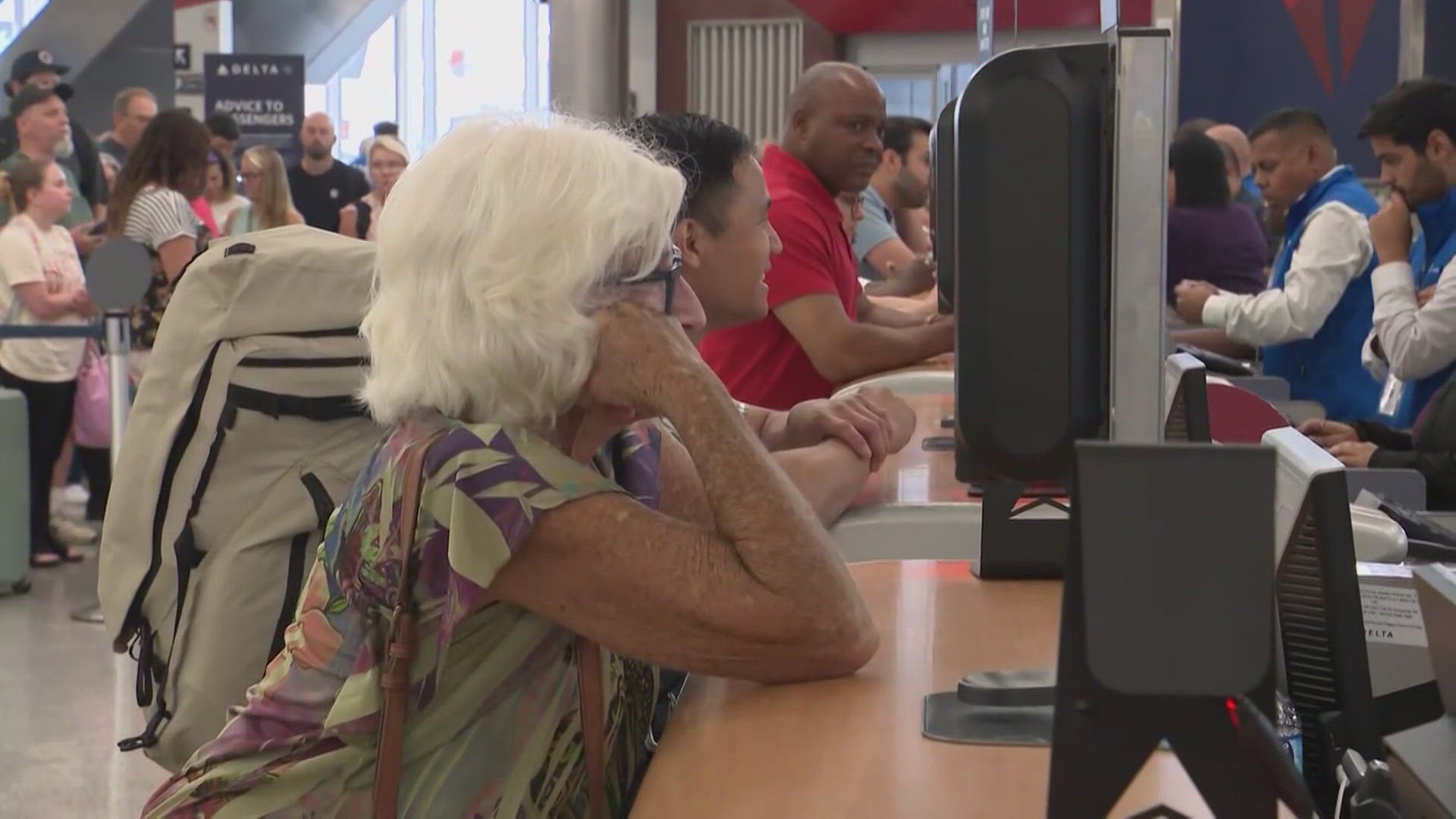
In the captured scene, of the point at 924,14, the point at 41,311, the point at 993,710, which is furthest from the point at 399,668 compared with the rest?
the point at 924,14

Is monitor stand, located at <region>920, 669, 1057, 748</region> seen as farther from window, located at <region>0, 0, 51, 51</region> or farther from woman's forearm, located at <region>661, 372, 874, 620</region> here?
window, located at <region>0, 0, 51, 51</region>

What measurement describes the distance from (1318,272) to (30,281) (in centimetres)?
418

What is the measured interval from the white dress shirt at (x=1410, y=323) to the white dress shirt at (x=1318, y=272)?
1.71ft

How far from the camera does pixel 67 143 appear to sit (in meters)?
6.47

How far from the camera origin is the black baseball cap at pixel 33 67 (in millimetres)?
7102

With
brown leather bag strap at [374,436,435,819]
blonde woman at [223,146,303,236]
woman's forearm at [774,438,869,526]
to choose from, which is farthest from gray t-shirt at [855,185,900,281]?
brown leather bag strap at [374,436,435,819]

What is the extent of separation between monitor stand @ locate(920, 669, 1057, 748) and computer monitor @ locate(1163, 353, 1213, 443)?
0.25 meters

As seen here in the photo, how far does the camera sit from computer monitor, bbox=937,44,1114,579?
133 cm

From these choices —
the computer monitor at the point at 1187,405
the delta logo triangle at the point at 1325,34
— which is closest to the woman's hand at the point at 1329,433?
the computer monitor at the point at 1187,405

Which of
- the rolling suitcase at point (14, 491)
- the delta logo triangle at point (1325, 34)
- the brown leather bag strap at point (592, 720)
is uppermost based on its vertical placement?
the delta logo triangle at point (1325, 34)

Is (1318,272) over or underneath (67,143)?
underneath

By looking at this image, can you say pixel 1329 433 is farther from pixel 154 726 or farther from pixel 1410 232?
pixel 154 726

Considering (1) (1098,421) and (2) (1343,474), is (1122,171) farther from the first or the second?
(2) (1343,474)

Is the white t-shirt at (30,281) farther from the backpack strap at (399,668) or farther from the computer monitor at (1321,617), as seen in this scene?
the computer monitor at (1321,617)
